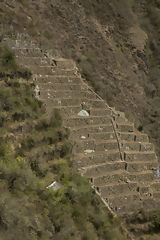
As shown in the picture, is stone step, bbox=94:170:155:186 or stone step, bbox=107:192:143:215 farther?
stone step, bbox=94:170:155:186

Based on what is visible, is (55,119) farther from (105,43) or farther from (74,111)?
(105,43)

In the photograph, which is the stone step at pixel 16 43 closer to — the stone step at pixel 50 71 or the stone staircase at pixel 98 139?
the stone staircase at pixel 98 139

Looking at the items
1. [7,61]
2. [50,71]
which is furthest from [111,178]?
[7,61]

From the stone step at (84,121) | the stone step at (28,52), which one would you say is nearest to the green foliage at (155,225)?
the stone step at (84,121)

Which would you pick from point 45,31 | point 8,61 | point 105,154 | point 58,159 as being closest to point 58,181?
point 58,159

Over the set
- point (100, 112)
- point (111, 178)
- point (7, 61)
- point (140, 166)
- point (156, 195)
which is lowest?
point (156, 195)

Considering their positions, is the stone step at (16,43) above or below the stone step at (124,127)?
above

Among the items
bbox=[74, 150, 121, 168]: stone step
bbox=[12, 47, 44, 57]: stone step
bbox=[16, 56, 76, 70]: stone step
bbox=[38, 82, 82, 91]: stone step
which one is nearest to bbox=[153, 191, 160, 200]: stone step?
bbox=[74, 150, 121, 168]: stone step

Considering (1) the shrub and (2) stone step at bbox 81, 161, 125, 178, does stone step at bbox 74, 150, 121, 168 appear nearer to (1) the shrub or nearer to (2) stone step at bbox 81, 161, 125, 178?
(2) stone step at bbox 81, 161, 125, 178
